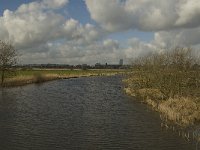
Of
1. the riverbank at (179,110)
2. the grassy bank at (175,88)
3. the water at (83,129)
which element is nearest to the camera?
the water at (83,129)

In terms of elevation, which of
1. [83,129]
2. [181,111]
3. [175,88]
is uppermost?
[175,88]

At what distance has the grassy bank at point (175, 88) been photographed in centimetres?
3170

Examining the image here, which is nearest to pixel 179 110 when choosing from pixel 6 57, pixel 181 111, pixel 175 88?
pixel 181 111

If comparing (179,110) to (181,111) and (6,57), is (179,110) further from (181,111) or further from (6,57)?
(6,57)

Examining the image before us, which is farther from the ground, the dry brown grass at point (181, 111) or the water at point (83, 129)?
the dry brown grass at point (181, 111)

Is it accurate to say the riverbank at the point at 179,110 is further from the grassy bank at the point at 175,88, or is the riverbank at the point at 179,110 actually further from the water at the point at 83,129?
the water at the point at 83,129

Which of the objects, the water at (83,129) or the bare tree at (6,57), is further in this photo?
the bare tree at (6,57)

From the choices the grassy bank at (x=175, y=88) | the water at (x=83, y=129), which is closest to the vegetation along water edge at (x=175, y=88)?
the grassy bank at (x=175, y=88)

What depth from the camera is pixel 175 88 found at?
41.2 m

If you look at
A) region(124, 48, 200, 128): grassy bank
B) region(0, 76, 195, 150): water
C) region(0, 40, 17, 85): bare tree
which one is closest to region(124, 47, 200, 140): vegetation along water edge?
region(124, 48, 200, 128): grassy bank

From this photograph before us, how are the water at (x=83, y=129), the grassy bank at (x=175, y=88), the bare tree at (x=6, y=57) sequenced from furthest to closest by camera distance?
the bare tree at (x=6, y=57)
the grassy bank at (x=175, y=88)
the water at (x=83, y=129)

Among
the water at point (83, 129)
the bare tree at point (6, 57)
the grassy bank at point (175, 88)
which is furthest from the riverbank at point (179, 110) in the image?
the bare tree at point (6, 57)

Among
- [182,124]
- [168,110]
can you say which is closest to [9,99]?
[168,110]

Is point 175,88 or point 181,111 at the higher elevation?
point 175,88
